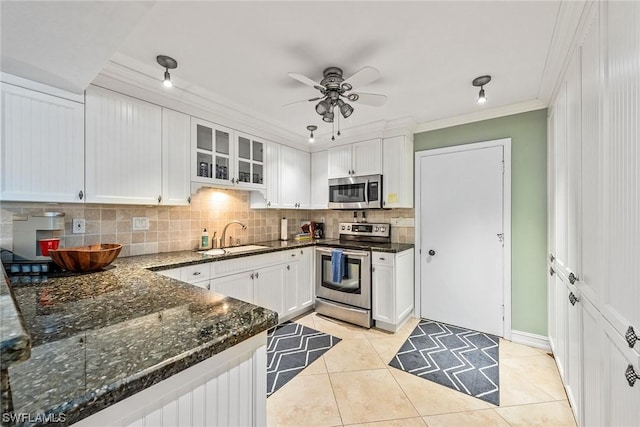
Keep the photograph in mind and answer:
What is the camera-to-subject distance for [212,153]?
8.82 ft

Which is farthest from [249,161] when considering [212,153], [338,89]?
[338,89]

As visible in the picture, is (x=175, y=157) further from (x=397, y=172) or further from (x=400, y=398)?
(x=400, y=398)

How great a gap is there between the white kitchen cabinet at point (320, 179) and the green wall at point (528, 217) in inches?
80.6

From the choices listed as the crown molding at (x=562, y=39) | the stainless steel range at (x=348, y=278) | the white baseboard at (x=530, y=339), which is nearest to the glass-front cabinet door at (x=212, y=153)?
the stainless steel range at (x=348, y=278)

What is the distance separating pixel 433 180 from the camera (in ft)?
10.2

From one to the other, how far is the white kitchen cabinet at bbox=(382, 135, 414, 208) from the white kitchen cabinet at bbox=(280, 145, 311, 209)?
115 centimetres

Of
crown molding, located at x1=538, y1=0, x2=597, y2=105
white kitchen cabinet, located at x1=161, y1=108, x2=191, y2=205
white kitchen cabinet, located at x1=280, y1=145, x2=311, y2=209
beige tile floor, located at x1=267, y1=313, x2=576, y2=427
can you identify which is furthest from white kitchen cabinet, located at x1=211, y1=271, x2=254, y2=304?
crown molding, located at x1=538, y1=0, x2=597, y2=105

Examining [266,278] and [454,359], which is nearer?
[454,359]

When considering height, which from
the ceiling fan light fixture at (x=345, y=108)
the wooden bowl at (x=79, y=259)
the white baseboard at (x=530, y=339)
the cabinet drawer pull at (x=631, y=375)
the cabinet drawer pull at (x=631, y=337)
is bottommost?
the white baseboard at (x=530, y=339)

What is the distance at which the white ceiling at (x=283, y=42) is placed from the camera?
1.18 m

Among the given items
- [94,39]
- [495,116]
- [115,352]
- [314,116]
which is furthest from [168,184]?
[495,116]

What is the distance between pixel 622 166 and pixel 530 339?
7.73ft

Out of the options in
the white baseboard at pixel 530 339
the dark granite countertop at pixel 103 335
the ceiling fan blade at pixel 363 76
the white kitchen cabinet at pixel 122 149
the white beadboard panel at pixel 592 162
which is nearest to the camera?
the dark granite countertop at pixel 103 335

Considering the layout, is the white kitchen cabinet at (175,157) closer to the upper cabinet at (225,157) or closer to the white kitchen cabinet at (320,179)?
the upper cabinet at (225,157)
